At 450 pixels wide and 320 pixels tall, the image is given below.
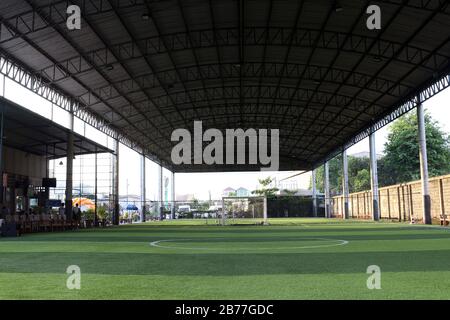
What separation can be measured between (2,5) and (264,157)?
62.6m

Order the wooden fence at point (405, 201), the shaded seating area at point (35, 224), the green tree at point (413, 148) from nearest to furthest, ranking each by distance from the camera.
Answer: the shaded seating area at point (35, 224), the wooden fence at point (405, 201), the green tree at point (413, 148)

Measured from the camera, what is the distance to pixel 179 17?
3036 centimetres

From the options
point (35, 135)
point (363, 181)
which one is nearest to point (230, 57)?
point (35, 135)

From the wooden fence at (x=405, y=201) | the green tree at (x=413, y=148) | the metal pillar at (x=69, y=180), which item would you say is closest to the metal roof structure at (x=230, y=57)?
the metal pillar at (x=69, y=180)

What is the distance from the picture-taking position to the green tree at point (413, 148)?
2650 inches

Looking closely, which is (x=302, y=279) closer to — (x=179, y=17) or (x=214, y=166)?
(x=179, y=17)

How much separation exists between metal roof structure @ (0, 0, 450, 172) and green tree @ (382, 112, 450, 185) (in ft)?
53.7

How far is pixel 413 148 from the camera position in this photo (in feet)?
225

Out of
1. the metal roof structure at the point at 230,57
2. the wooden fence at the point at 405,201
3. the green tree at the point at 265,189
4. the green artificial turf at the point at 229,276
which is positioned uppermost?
the metal roof structure at the point at 230,57

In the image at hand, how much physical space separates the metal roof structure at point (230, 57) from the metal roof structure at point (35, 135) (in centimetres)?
299

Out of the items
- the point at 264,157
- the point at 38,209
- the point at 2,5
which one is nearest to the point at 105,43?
the point at 2,5

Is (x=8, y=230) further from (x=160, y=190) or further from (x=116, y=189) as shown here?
(x=160, y=190)

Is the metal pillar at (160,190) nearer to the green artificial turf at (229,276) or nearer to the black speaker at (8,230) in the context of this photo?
the black speaker at (8,230)

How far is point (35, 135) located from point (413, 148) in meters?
54.9
